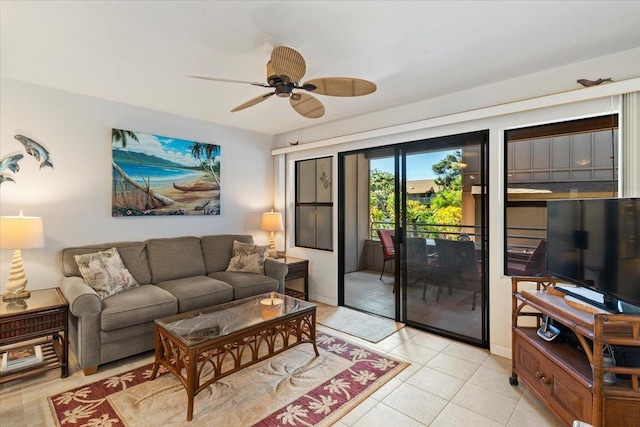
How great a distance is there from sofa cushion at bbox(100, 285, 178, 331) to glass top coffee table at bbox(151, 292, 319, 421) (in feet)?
1.24

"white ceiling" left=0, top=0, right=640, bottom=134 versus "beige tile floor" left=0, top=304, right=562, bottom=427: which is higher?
"white ceiling" left=0, top=0, right=640, bottom=134

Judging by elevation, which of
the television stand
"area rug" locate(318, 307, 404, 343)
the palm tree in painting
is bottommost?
"area rug" locate(318, 307, 404, 343)

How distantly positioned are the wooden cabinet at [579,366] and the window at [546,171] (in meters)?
0.67

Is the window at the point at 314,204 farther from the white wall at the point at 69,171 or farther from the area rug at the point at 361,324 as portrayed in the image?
the white wall at the point at 69,171

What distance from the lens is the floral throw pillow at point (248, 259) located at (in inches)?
153

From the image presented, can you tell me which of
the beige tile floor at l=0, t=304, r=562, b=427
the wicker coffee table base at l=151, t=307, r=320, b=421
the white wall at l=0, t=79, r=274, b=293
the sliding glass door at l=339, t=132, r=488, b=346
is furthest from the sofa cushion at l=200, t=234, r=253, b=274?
the sliding glass door at l=339, t=132, r=488, b=346

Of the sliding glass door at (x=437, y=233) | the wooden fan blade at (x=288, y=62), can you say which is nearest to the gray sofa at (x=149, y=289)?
the sliding glass door at (x=437, y=233)

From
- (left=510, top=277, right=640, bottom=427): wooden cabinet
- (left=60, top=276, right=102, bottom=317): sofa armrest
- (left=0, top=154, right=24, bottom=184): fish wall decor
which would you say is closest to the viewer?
(left=510, top=277, right=640, bottom=427): wooden cabinet

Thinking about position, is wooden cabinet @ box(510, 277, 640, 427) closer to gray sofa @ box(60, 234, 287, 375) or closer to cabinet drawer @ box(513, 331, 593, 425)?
cabinet drawer @ box(513, 331, 593, 425)

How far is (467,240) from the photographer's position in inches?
126

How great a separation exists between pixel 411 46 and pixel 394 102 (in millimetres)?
1225

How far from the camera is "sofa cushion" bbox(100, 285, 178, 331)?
2529mm

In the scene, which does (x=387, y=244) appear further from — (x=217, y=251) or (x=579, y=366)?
(x=579, y=366)

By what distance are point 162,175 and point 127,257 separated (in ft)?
3.50
